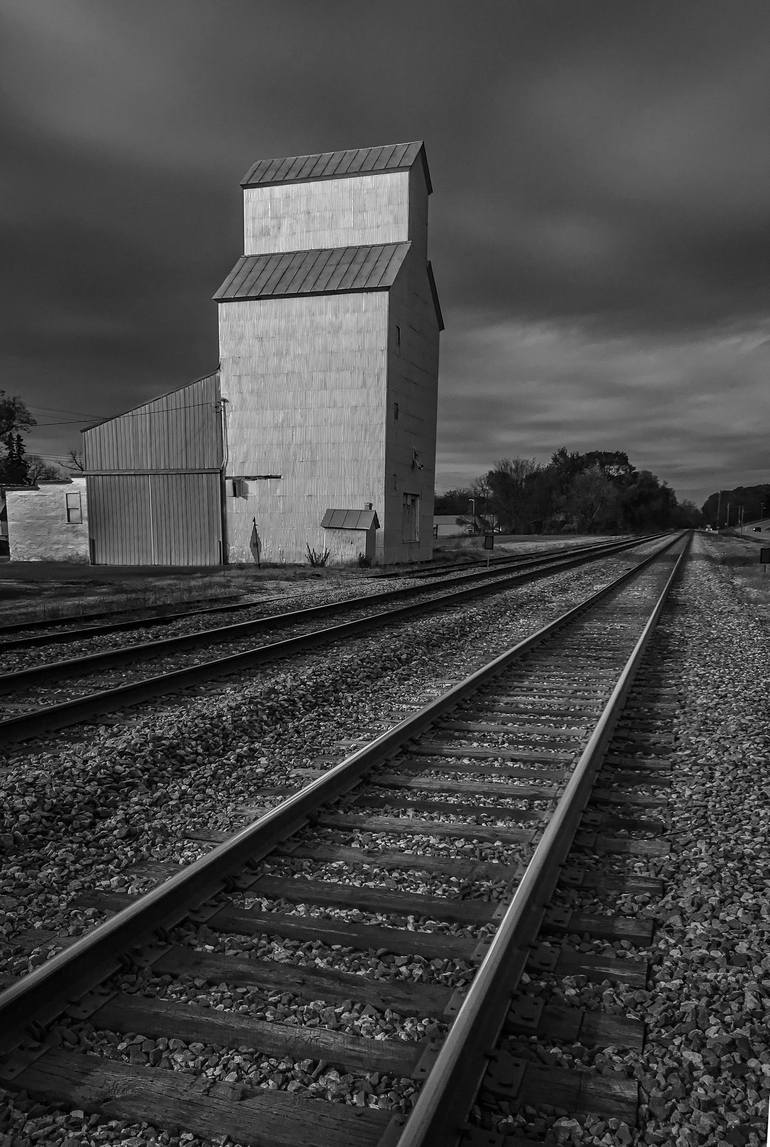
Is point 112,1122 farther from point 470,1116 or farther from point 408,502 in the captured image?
point 408,502

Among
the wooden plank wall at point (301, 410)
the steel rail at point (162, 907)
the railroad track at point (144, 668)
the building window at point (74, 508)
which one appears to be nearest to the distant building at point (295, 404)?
the wooden plank wall at point (301, 410)

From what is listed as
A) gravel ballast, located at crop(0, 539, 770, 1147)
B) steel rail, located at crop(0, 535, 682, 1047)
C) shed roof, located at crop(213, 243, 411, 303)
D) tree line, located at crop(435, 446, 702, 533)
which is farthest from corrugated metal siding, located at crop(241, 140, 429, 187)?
tree line, located at crop(435, 446, 702, 533)

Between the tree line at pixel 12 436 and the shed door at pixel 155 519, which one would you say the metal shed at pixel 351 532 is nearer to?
the shed door at pixel 155 519

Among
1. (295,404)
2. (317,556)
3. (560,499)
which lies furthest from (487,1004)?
(560,499)

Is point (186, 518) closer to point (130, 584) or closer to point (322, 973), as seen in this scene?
point (130, 584)

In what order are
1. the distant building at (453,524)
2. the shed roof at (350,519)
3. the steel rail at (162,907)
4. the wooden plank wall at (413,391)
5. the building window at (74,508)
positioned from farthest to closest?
1. the distant building at (453,524)
2. the building window at (74,508)
3. the wooden plank wall at (413,391)
4. the shed roof at (350,519)
5. the steel rail at (162,907)

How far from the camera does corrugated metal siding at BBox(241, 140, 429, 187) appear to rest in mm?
28750

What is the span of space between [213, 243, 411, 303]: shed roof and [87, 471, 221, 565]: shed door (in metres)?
7.33

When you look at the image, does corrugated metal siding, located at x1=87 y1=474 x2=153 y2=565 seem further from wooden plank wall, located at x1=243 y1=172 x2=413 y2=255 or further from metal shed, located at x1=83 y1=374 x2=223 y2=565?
wooden plank wall, located at x1=243 y1=172 x2=413 y2=255

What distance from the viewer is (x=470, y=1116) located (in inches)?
88.2

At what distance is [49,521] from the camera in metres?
31.5

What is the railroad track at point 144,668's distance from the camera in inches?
263

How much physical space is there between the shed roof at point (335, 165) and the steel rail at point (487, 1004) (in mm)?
29428

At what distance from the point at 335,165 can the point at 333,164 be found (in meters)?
0.14
